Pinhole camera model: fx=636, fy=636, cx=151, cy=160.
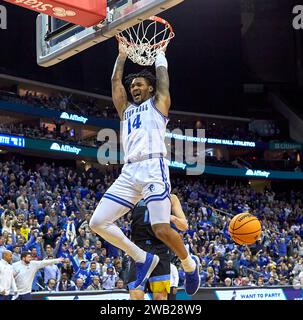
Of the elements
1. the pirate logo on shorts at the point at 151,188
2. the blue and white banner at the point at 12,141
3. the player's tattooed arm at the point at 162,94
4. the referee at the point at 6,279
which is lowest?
the referee at the point at 6,279

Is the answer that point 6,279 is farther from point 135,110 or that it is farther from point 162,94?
point 162,94

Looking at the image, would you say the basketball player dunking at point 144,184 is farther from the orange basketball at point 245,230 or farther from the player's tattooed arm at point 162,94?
the orange basketball at point 245,230

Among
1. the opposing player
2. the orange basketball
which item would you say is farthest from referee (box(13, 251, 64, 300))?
the opposing player

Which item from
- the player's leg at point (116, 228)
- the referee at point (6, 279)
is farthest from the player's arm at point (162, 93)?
the referee at point (6, 279)

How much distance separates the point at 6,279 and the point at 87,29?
228 inches

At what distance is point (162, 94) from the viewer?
6.48m

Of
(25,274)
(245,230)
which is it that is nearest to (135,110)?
(245,230)

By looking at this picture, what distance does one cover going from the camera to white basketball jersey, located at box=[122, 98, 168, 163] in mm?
6293

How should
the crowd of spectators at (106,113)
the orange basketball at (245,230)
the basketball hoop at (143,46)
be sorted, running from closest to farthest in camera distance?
the basketball hoop at (143,46), the orange basketball at (245,230), the crowd of spectators at (106,113)

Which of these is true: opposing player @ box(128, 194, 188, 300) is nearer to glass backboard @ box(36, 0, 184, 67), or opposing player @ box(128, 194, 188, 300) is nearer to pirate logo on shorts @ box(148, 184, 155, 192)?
pirate logo on shorts @ box(148, 184, 155, 192)

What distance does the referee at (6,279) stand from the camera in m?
11.6

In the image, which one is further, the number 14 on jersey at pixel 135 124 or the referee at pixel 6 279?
the referee at pixel 6 279

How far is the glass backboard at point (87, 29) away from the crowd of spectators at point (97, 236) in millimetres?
6869
